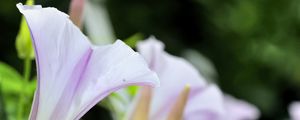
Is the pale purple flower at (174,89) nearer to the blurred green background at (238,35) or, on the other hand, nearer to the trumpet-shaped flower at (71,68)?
the trumpet-shaped flower at (71,68)

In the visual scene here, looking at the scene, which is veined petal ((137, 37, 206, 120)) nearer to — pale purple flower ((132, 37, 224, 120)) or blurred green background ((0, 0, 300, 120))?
pale purple flower ((132, 37, 224, 120))

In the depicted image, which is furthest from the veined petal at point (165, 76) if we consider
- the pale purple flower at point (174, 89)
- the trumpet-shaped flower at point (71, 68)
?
the trumpet-shaped flower at point (71, 68)

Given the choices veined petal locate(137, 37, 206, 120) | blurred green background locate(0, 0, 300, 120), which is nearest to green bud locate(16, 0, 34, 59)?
veined petal locate(137, 37, 206, 120)

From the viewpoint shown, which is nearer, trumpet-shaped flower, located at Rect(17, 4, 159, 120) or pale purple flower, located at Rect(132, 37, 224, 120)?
trumpet-shaped flower, located at Rect(17, 4, 159, 120)

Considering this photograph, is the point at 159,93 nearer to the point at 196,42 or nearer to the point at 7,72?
the point at 7,72

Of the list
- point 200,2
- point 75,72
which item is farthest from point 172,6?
point 75,72

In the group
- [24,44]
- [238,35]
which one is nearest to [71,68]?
[24,44]
